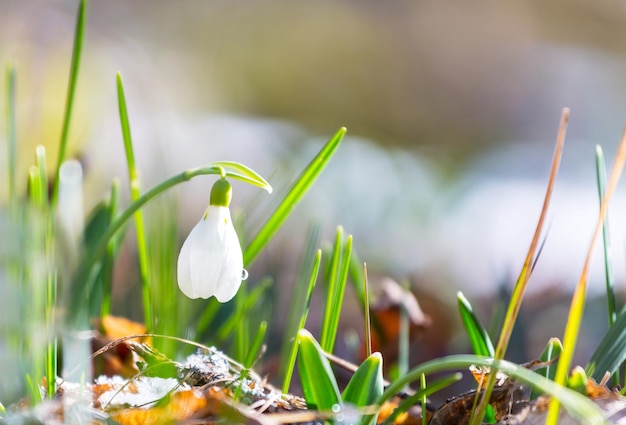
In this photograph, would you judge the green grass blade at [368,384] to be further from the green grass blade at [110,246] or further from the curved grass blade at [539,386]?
the green grass blade at [110,246]

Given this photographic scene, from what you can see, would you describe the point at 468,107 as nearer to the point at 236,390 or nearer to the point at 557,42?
the point at 557,42

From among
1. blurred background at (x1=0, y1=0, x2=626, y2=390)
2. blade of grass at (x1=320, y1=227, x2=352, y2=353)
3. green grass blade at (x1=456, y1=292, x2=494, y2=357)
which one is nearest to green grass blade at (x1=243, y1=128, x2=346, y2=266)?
blade of grass at (x1=320, y1=227, x2=352, y2=353)

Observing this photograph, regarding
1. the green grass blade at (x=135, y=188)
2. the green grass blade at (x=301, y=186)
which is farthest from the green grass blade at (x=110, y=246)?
the green grass blade at (x=301, y=186)

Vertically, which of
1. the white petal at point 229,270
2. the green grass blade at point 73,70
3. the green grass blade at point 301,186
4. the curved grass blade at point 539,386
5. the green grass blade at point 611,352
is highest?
the green grass blade at point 73,70

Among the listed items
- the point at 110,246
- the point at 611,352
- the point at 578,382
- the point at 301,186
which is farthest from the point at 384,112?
the point at 578,382

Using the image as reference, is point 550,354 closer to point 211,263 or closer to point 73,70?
point 211,263
